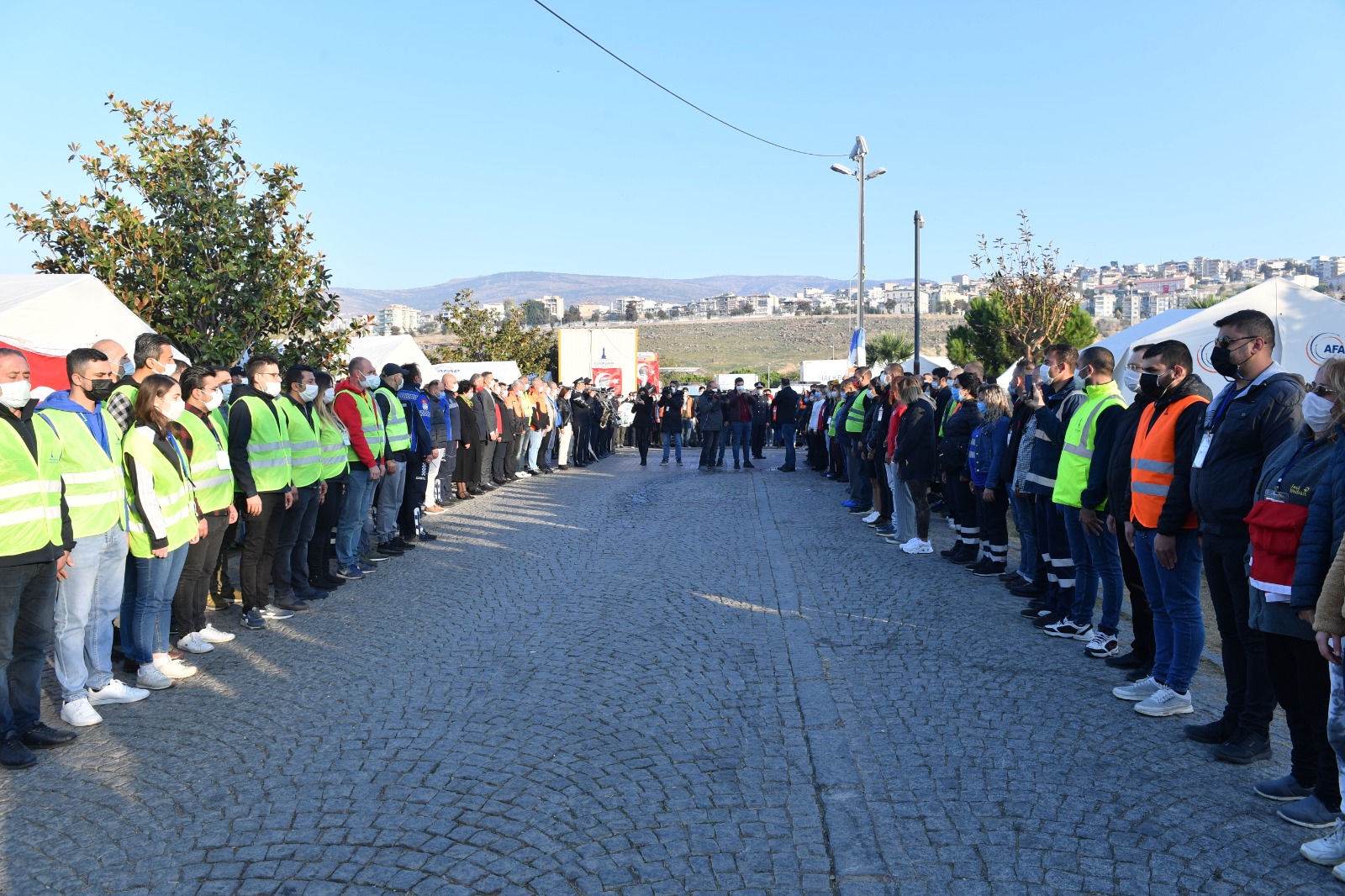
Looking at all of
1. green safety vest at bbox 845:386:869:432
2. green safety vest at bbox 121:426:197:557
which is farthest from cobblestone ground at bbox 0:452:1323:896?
green safety vest at bbox 845:386:869:432

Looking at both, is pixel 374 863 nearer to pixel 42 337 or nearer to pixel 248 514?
pixel 248 514

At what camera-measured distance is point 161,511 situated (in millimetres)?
6504

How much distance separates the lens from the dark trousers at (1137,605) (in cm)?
652

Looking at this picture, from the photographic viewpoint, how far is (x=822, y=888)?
3.74 metres

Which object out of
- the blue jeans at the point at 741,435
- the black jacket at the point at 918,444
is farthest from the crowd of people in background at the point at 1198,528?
the blue jeans at the point at 741,435

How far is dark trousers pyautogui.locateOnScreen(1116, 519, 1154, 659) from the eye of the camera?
6520 mm

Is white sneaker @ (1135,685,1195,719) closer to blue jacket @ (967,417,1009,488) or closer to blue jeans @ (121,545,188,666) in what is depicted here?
blue jacket @ (967,417,1009,488)

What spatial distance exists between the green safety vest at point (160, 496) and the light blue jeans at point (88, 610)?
0.25 metres

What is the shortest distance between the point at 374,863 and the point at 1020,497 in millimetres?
6584

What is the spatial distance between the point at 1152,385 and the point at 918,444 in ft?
17.6

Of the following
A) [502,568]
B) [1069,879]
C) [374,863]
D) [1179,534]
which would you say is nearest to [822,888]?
[1069,879]

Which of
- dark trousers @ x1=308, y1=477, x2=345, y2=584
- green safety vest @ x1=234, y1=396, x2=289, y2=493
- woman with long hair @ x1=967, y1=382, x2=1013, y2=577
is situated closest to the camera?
green safety vest @ x1=234, y1=396, x2=289, y2=493

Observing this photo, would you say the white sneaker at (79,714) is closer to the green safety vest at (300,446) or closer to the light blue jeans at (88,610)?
the light blue jeans at (88,610)

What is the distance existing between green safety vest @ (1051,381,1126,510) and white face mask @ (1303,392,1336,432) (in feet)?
8.69
